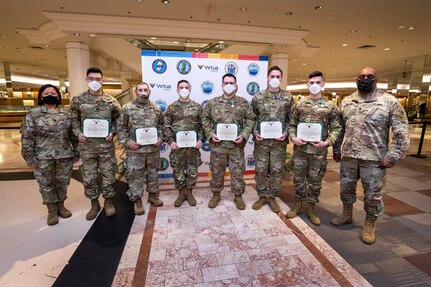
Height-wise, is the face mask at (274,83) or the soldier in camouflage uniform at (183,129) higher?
the face mask at (274,83)

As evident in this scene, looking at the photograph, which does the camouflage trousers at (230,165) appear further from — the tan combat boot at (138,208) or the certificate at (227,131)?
the tan combat boot at (138,208)

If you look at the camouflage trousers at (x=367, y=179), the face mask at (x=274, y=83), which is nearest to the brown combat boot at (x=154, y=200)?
the face mask at (x=274, y=83)

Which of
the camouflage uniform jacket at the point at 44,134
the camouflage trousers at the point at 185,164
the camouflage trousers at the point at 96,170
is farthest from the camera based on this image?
the camouflage trousers at the point at 185,164

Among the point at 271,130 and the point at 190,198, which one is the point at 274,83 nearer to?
the point at 271,130

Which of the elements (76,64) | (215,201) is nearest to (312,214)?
(215,201)

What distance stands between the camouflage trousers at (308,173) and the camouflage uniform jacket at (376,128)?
31 centimetres

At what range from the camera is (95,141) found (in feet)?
8.85

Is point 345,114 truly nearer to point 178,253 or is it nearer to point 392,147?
point 392,147

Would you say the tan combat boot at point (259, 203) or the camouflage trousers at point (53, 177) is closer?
the camouflage trousers at point (53, 177)

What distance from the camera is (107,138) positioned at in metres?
2.71

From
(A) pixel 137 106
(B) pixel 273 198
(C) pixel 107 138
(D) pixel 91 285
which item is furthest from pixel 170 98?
(D) pixel 91 285

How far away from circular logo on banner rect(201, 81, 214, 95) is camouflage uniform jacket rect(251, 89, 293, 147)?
1.18 m

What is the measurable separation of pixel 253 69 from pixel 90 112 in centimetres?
259

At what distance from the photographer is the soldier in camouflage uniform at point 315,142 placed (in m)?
2.55
